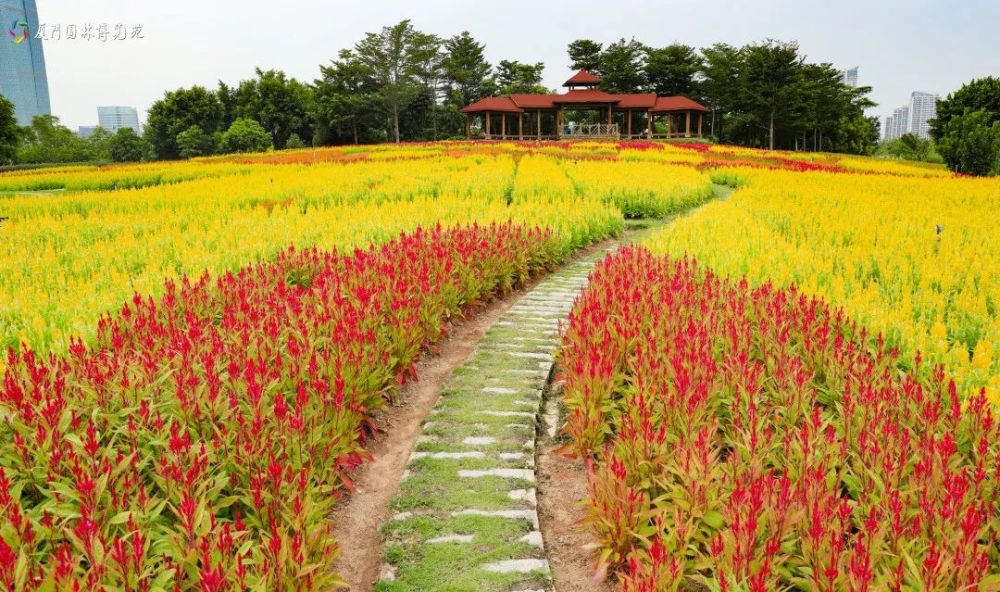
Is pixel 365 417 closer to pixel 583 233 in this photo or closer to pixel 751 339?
pixel 751 339

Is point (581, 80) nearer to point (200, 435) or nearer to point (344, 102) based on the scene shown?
point (344, 102)

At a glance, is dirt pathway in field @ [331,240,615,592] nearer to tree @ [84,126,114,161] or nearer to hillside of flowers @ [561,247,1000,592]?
hillside of flowers @ [561,247,1000,592]

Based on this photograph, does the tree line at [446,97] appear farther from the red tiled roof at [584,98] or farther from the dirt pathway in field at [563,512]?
the dirt pathway in field at [563,512]

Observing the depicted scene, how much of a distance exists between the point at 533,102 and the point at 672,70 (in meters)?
16.6

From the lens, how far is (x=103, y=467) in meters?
2.83

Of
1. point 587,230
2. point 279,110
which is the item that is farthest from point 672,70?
point 587,230

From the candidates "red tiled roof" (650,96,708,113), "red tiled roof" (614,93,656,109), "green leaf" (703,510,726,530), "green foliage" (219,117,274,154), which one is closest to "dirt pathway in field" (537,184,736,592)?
"green leaf" (703,510,726,530)

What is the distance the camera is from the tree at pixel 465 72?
5453 centimetres

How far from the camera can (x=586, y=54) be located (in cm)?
5825

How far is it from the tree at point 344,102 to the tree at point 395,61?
0.85m

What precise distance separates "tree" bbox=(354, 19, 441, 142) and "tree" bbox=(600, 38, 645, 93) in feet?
52.5

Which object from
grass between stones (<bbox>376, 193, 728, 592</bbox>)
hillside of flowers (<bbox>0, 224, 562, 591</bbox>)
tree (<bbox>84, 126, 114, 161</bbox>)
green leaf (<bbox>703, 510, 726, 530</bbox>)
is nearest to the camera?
hillside of flowers (<bbox>0, 224, 562, 591</bbox>)

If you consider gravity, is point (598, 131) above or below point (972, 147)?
above

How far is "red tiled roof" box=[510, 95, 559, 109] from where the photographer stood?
4459cm
